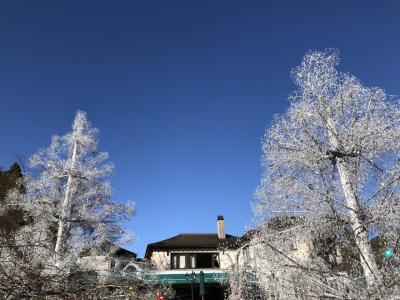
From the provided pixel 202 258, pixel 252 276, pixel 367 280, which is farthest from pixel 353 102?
pixel 202 258

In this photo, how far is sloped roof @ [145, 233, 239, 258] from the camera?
1126 inches

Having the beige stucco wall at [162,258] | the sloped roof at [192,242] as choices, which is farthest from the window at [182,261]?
the beige stucco wall at [162,258]

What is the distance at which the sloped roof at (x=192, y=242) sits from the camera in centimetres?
2859

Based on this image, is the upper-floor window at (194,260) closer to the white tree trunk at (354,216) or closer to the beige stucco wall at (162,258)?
the beige stucco wall at (162,258)

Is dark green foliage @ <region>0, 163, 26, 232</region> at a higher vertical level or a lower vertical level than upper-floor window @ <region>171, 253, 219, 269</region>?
higher

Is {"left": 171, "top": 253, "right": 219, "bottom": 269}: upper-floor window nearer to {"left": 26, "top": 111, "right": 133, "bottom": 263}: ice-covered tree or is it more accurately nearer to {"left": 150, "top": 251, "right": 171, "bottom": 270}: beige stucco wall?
{"left": 150, "top": 251, "right": 171, "bottom": 270}: beige stucco wall

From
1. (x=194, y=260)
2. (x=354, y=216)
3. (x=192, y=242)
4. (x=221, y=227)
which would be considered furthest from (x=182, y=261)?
(x=354, y=216)

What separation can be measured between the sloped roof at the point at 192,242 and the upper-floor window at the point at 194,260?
590 mm

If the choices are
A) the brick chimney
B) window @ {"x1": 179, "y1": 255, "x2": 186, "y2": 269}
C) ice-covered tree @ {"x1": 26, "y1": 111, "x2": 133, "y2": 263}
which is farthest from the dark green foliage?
the brick chimney

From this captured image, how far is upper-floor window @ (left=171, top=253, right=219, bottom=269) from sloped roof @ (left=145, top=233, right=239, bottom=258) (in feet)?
1.94

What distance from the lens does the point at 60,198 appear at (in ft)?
65.4

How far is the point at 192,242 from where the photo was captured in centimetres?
2945

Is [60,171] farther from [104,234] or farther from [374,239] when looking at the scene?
[374,239]

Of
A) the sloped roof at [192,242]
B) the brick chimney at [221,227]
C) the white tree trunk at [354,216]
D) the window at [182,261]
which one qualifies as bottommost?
the white tree trunk at [354,216]
